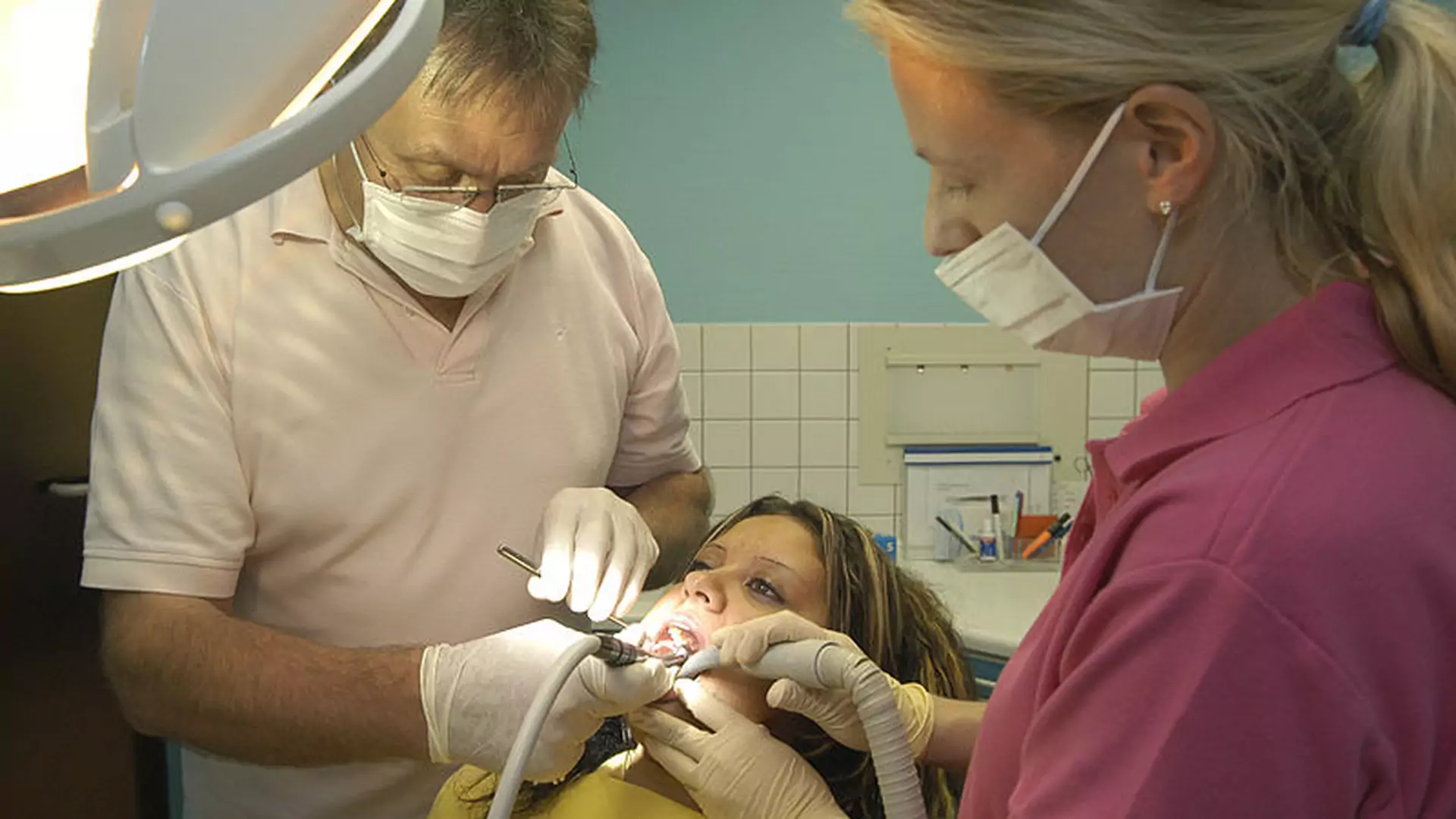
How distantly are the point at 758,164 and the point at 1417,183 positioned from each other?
2.77m

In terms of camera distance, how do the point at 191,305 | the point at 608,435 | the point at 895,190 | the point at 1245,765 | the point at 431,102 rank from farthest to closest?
1. the point at 895,190
2. the point at 608,435
3. the point at 191,305
4. the point at 431,102
5. the point at 1245,765

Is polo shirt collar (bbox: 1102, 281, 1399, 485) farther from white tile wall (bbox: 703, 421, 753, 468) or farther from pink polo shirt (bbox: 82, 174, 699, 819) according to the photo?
white tile wall (bbox: 703, 421, 753, 468)

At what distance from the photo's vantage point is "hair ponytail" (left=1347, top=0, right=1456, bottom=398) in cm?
83

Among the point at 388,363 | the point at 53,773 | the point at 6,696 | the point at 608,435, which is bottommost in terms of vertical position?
the point at 53,773

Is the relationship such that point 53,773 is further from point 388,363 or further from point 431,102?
point 431,102

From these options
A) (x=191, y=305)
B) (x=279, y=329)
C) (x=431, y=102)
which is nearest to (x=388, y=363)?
(x=279, y=329)

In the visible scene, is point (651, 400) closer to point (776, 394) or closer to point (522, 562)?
point (522, 562)

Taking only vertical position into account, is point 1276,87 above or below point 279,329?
above

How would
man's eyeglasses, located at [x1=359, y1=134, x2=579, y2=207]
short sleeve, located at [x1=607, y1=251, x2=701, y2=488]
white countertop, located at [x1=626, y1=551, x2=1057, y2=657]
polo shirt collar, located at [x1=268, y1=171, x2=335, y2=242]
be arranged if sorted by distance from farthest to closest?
white countertop, located at [x1=626, y1=551, x2=1057, y2=657]
short sleeve, located at [x1=607, y1=251, x2=701, y2=488]
polo shirt collar, located at [x1=268, y1=171, x2=335, y2=242]
man's eyeglasses, located at [x1=359, y1=134, x2=579, y2=207]

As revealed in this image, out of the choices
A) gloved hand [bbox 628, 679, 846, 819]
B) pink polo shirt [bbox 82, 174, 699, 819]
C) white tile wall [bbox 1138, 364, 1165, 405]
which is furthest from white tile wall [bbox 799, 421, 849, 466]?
gloved hand [bbox 628, 679, 846, 819]

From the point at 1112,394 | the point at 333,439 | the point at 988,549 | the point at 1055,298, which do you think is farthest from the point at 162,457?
the point at 1112,394

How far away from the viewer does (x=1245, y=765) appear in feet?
2.42

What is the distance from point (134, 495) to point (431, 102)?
60cm

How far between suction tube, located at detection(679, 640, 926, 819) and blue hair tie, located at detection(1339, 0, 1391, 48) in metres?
0.84
